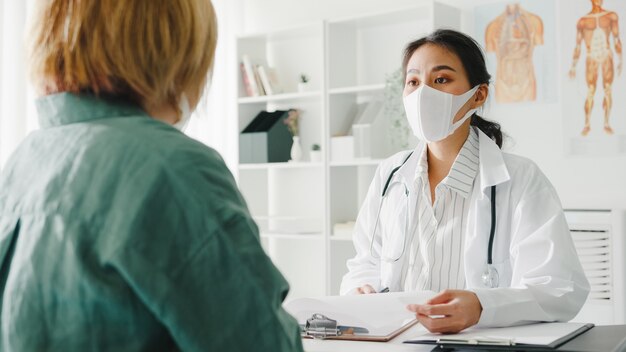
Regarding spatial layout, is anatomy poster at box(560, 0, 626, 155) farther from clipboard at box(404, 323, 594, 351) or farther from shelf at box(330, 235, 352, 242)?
clipboard at box(404, 323, 594, 351)

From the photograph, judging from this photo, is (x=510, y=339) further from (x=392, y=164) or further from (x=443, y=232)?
(x=392, y=164)

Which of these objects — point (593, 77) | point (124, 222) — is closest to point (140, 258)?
point (124, 222)

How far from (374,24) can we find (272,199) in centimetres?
123

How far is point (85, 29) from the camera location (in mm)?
781

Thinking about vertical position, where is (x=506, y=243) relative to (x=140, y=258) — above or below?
below

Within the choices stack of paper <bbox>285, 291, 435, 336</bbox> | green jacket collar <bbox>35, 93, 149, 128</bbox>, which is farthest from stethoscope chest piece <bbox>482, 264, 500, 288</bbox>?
green jacket collar <bbox>35, 93, 149, 128</bbox>

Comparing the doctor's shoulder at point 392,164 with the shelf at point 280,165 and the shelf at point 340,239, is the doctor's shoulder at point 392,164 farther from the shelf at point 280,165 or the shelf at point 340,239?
the shelf at point 280,165

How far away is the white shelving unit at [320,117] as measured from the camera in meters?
3.88

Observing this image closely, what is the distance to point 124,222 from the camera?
70cm

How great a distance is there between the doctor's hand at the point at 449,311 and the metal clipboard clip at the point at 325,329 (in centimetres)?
12

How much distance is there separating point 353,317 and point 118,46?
90 centimetres

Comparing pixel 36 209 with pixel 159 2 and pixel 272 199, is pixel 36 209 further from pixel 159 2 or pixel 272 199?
pixel 272 199

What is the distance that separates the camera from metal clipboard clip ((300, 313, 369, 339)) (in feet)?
4.90

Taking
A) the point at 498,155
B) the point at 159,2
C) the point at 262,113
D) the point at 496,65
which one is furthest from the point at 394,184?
the point at 262,113
